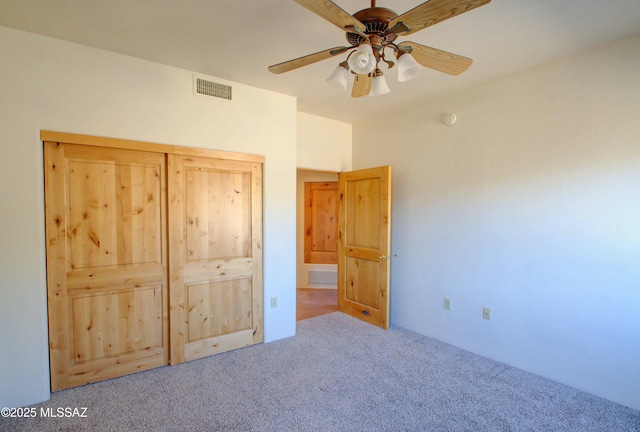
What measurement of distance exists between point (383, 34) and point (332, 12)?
32 centimetres

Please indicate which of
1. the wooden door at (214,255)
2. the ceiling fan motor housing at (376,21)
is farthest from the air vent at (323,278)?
the ceiling fan motor housing at (376,21)

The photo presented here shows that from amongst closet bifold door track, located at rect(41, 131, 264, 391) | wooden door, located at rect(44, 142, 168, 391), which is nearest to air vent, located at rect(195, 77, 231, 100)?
closet bifold door track, located at rect(41, 131, 264, 391)

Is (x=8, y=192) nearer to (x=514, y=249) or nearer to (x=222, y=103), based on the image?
(x=222, y=103)

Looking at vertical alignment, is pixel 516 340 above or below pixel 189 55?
below

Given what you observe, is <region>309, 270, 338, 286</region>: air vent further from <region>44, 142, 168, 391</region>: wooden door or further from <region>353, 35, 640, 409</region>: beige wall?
<region>44, 142, 168, 391</region>: wooden door

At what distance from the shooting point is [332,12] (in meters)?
1.42

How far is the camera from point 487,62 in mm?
2707

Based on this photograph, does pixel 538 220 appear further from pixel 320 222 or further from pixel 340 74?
pixel 320 222

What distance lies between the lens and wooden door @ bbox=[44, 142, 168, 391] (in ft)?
8.11

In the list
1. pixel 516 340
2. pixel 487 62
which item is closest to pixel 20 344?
pixel 516 340

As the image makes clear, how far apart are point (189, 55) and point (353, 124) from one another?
2456 mm

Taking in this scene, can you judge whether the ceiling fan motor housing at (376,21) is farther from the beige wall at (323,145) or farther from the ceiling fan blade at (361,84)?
the beige wall at (323,145)

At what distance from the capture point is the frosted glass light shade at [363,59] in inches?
62.6

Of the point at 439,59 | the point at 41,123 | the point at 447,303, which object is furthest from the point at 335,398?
the point at 41,123
